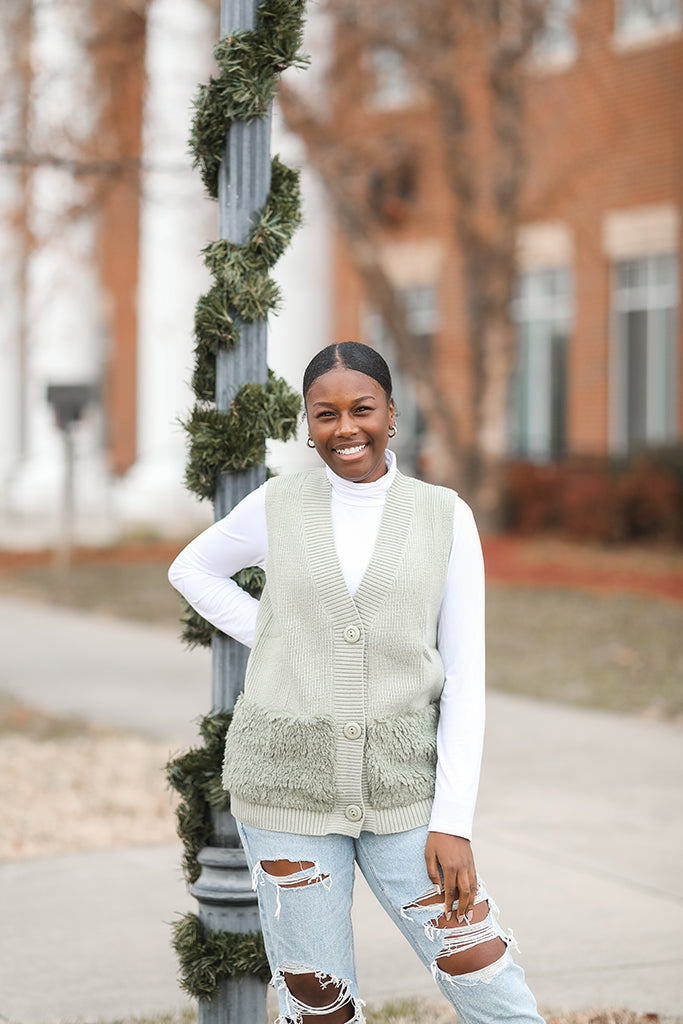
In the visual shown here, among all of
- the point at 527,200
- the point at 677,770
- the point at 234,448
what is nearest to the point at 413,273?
the point at 527,200

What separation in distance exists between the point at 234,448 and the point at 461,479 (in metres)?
14.4

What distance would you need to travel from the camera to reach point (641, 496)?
16516 mm

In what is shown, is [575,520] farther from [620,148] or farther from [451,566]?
[451,566]

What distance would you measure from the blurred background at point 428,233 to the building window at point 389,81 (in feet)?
0.26

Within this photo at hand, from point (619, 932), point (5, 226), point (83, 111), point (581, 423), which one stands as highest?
point (83, 111)

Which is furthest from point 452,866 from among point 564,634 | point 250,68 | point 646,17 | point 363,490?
point 646,17

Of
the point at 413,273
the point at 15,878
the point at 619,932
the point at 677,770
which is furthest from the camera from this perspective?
the point at 413,273

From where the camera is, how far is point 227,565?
3.05 m

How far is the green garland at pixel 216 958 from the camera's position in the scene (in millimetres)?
3355

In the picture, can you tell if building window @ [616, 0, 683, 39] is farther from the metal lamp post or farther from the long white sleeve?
the long white sleeve

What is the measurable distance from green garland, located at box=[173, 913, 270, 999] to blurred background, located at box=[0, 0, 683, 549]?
7.60 metres

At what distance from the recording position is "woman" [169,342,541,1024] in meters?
2.73

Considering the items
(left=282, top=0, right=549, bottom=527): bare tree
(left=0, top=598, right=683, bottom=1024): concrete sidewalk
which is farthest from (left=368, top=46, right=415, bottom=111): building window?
(left=0, top=598, right=683, bottom=1024): concrete sidewalk

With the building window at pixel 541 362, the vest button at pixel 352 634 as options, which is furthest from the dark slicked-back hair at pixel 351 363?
the building window at pixel 541 362
